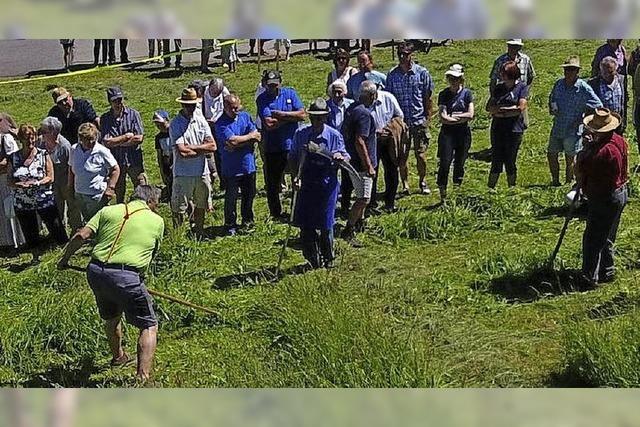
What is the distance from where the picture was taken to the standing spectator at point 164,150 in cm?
859

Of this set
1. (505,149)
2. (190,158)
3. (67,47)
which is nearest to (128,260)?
(67,47)

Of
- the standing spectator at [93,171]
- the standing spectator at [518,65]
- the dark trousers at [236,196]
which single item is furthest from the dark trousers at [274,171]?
the standing spectator at [518,65]

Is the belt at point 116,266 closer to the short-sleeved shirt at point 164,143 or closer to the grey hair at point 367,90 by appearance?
the grey hair at point 367,90

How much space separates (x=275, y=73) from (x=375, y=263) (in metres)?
2.12

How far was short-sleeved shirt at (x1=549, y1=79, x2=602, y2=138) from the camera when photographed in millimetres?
7863

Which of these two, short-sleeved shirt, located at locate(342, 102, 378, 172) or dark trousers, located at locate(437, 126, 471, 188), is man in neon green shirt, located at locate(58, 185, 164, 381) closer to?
short-sleeved shirt, located at locate(342, 102, 378, 172)

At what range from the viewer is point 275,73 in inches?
312

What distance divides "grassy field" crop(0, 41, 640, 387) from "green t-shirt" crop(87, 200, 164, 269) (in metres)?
0.80

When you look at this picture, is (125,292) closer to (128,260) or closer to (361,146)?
(128,260)

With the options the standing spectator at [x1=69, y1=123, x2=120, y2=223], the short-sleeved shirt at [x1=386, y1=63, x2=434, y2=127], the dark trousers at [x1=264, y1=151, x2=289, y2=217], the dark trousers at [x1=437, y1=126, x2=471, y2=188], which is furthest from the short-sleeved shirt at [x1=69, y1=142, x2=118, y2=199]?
the dark trousers at [x1=437, y1=126, x2=471, y2=188]

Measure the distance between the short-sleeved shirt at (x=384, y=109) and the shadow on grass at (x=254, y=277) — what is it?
1627mm
